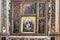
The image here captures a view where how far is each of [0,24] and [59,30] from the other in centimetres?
247

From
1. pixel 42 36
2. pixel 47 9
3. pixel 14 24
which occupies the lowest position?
pixel 42 36

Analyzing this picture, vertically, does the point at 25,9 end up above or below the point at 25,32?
above

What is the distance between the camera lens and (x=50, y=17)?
317 inches

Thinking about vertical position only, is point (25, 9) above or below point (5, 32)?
above

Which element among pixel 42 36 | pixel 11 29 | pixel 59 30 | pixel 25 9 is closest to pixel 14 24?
pixel 11 29

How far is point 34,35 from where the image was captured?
318 inches

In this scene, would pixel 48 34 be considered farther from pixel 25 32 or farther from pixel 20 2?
pixel 20 2

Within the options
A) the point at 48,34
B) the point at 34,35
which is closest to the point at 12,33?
the point at 34,35

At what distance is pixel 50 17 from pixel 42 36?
85 cm

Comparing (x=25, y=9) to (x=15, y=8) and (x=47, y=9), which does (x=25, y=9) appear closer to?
(x=15, y=8)

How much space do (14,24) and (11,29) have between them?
0.81ft

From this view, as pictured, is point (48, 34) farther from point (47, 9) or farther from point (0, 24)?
point (0, 24)

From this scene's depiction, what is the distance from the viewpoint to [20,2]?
27.1ft

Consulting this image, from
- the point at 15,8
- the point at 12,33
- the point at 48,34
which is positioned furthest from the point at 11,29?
the point at 48,34
